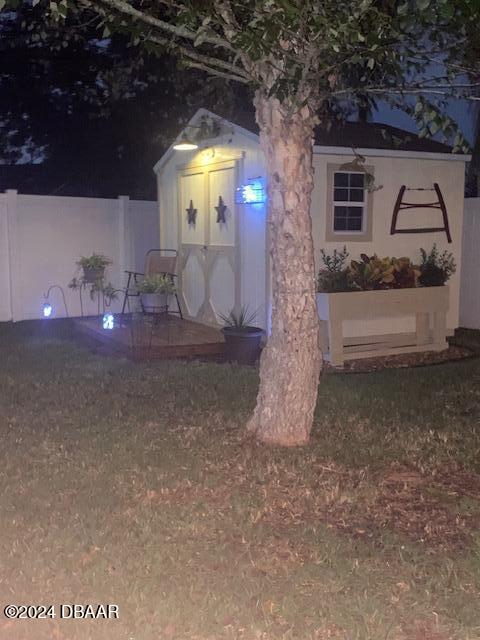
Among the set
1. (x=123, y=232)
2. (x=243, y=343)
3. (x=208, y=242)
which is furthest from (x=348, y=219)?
(x=123, y=232)

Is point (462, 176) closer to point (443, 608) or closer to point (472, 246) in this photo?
point (472, 246)

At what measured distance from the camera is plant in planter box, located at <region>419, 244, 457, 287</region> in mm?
9055

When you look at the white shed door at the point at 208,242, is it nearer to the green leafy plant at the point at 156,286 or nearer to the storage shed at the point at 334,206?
the storage shed at the point at 334,206

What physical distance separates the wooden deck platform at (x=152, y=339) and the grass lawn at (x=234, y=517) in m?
1.70

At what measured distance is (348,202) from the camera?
29.3ft

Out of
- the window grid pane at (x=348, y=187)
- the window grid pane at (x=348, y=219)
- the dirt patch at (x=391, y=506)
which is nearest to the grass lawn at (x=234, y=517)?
the dirt patch at (x=391, y=506)

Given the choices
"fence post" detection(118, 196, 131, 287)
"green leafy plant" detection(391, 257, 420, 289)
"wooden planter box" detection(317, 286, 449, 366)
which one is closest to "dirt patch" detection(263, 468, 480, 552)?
"wooden planter box" detection(317, 286, 449, 366)

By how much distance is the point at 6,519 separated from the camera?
385 cm

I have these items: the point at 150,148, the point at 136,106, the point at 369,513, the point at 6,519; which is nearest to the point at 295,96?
the point at 369,513

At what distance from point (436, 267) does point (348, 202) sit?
1.41 metres

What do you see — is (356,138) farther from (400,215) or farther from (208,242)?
(208,242)

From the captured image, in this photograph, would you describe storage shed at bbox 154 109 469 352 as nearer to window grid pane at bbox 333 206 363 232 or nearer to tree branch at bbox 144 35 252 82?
window grid pane at bbox 333 206 363 232

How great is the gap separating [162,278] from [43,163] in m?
11.8

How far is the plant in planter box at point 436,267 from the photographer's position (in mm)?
9055
